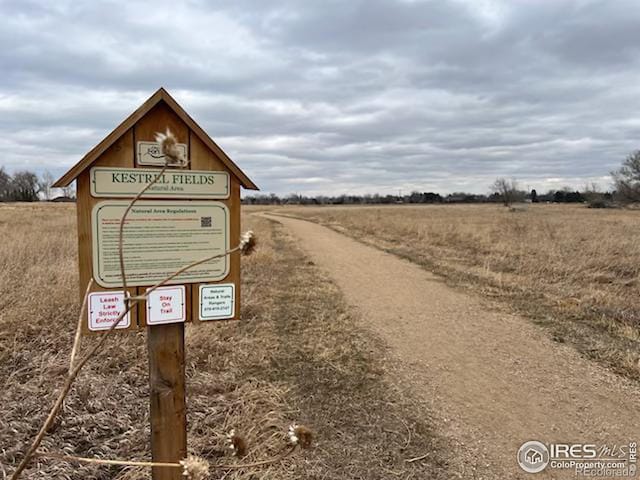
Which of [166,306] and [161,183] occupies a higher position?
[161,183]

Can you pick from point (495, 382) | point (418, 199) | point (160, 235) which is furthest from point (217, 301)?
point (418, 199)

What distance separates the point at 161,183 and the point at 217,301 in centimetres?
72

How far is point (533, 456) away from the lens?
3.37 meters

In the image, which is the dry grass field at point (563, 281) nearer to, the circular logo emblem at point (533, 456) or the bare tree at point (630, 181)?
the circular logo emblem at point (533, 456)

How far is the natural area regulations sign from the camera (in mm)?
2240

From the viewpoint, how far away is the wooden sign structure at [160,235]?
7.32 ft

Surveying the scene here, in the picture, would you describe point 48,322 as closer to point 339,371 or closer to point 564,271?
point 339,371

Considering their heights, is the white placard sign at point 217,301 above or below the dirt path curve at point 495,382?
above

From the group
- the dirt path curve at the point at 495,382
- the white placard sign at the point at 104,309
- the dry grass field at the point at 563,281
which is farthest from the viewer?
the dry grass field at the point at 563,281

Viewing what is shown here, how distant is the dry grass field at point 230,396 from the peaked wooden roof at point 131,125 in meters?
1.94

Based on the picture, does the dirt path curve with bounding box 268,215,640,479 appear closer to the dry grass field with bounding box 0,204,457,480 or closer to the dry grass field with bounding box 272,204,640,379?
the dry grass field with bounding box 0,204,457,480

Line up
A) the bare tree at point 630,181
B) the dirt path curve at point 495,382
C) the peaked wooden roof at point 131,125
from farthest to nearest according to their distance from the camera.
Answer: the bare tree at point 630,181
the dirt path curve at point 495,382
the peaked wooden roof at point 131,125

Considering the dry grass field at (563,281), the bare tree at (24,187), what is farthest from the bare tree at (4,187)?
the dry grass field at (563,281)
